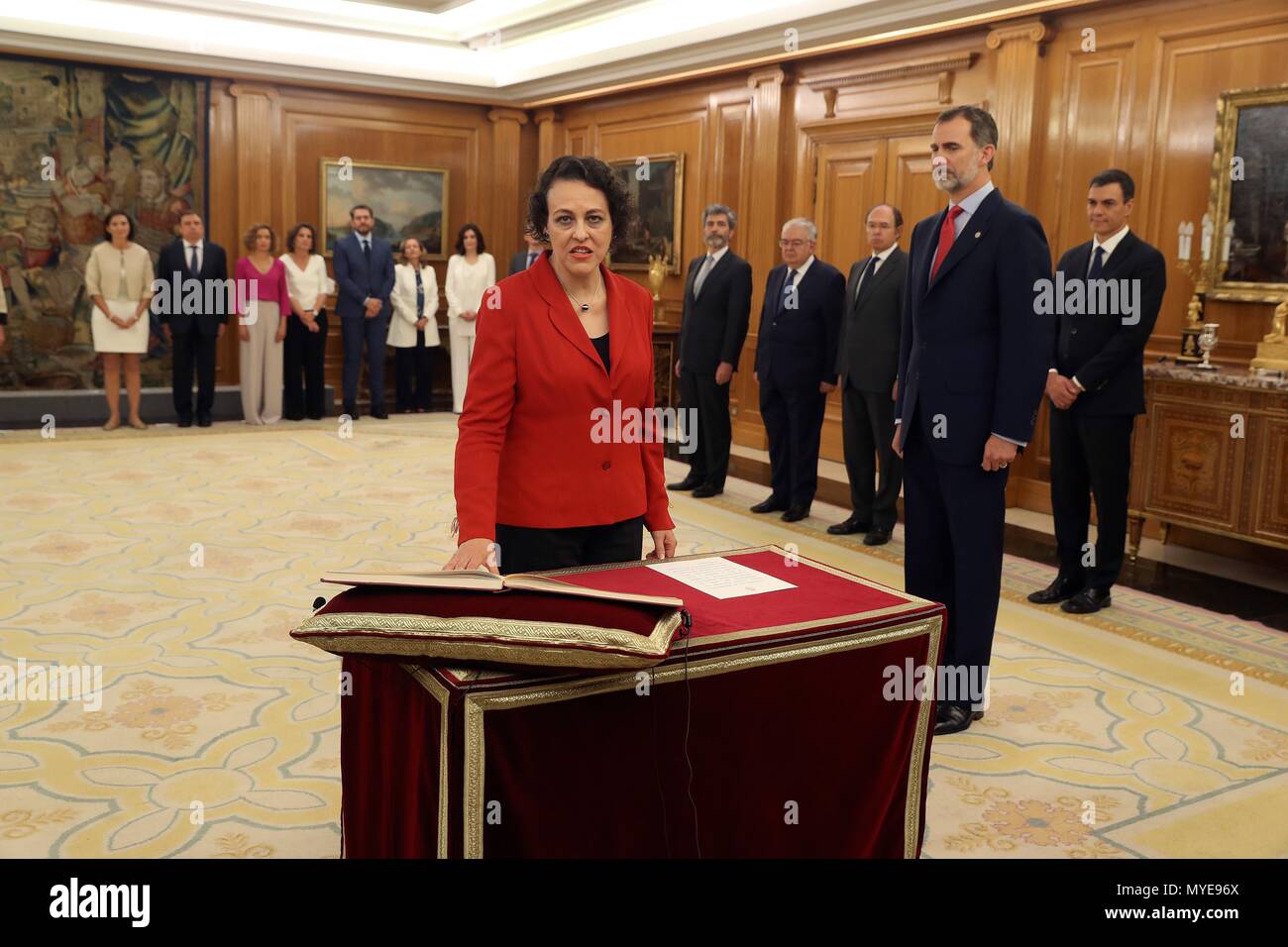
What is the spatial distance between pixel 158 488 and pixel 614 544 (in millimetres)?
5962

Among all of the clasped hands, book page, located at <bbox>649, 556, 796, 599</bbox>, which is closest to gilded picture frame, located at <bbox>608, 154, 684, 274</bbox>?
the clasped hands

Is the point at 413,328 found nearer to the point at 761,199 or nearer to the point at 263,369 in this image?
the point at 263,369

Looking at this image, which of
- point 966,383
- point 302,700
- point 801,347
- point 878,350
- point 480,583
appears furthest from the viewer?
point 801,347

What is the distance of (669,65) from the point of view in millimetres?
10945

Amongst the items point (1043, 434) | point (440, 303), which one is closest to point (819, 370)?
point (1043, 434)

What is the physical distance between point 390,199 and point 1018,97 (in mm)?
7607

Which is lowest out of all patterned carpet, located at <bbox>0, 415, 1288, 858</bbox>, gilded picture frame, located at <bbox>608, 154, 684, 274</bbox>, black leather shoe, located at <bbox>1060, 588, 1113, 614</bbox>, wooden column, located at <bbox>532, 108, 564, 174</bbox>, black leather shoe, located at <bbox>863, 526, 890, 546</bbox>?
patterned carpet, located at <bbox>0, 415, 1288, 858</bbox>

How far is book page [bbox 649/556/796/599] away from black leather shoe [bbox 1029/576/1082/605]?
318cm

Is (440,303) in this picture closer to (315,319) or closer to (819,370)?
(315,319)

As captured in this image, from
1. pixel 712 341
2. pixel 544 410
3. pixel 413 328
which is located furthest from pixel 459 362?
pixel 544 410

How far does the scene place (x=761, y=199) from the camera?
1060 cm

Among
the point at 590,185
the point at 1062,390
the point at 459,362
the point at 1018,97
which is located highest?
the point at 1018,97

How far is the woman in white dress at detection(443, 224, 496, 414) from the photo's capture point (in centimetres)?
1244

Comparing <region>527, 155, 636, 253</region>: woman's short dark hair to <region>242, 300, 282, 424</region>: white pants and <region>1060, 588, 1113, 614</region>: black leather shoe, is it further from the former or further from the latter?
<region>242, 300, 282, 424</region>: white pants
